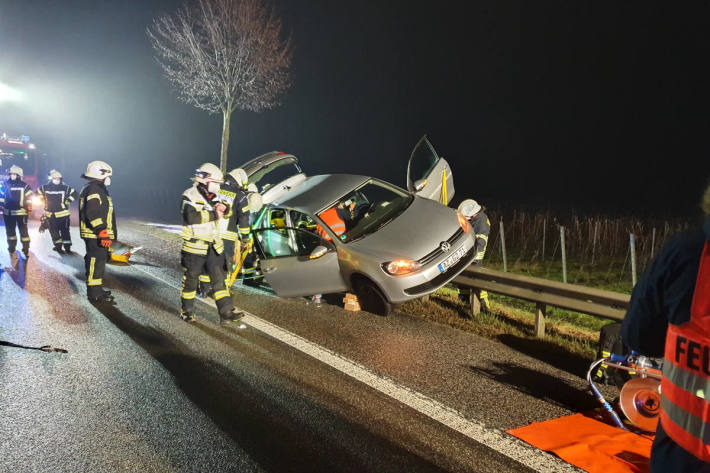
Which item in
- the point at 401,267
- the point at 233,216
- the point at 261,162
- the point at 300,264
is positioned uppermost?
the point at 261,162

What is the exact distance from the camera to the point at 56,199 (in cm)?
1241

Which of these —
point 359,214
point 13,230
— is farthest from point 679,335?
point 13,230

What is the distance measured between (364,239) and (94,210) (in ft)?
12.6

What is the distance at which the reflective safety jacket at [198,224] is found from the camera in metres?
6.51

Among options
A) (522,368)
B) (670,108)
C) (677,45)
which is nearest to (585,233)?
(522,368)

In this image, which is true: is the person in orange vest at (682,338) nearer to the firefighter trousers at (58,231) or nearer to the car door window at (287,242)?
the car door window at (287,242)

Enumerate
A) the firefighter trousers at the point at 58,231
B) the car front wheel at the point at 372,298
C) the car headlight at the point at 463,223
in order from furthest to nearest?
1. the firefighter trousers at the point at 58,231
2. the car headlight at the point at 463,223
3. the car front wheel at the point at 372,298

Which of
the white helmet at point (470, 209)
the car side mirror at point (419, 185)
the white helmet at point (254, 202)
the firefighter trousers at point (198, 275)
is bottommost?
the firefighter trousers at point (198, 275)

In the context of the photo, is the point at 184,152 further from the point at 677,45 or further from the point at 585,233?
the point at 585,233

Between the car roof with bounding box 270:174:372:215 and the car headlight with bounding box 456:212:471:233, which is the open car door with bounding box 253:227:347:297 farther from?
the car headlight with bounding box 456:212:471:233

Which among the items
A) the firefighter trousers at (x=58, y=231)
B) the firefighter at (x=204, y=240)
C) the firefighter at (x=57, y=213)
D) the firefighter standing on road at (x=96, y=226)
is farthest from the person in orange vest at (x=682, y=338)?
the firefighter trousers at (x=58, y=231)

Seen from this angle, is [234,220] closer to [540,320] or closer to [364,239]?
[364,239]

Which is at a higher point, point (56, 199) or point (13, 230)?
point (56, 199)

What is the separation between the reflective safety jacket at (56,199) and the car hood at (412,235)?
332 inches
